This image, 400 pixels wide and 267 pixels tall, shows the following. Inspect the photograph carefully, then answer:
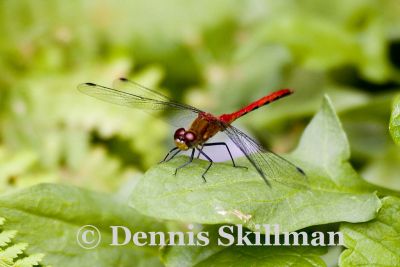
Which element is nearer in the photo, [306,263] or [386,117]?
[306,263]

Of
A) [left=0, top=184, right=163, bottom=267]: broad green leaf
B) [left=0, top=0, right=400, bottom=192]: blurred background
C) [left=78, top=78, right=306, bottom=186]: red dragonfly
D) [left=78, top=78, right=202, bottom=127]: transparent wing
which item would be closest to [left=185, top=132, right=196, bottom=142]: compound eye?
[left=78, top=78, right=306, bottom=186]: red dragonfly

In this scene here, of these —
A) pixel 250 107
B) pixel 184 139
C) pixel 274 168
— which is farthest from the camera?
pixel 250 107

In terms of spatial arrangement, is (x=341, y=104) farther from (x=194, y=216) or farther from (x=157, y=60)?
(x=194, y=216)

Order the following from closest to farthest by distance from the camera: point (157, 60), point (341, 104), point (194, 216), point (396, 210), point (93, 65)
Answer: point (194, 216) → point (396, 210) → point (341, 104) → point (93, 65) → point (157, 60)

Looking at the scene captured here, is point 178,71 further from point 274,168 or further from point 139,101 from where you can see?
point 274,168

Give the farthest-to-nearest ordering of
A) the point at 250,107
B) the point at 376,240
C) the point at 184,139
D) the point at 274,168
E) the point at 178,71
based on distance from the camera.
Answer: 1. the point at 178,71
2. the point at 250,107
3. the point at 184,139
4. the point at 274,168
5. the point at 376,240

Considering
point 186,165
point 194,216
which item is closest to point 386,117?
point 186,165

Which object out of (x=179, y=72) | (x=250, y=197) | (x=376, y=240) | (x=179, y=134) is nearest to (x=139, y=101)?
(x=179, y=134)

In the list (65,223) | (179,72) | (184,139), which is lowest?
(65,223)
